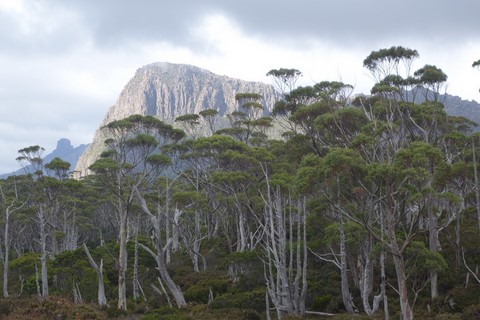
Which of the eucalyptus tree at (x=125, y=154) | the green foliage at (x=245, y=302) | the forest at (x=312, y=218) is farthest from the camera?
the eucalyptus tree at (x=125, y=154)

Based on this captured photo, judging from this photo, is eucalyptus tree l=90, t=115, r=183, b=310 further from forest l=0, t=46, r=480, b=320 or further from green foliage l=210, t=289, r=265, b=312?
green foliage l=210, t=289, r=265, b=312

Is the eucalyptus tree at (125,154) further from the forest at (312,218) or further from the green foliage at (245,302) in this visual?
the green foliage at (245,302)

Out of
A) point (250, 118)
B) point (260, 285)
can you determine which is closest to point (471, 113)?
point (250, 118)

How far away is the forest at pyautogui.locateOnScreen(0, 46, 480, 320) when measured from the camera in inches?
627

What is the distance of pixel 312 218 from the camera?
81.8 feet

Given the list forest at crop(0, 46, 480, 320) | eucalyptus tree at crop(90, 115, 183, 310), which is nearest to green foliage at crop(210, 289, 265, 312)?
forest at crop(0, 46, 480, 320)

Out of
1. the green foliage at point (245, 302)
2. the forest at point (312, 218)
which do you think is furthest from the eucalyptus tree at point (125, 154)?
the green foliage at point (245, 302)

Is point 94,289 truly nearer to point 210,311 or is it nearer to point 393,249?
point 210,311

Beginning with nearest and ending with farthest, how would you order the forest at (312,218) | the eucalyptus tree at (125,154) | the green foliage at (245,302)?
the forest at (312,218) < the green foliage at (245,302) < the eucalyptus tree at (125,154)

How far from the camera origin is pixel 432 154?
46.9 feet

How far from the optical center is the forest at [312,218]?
52.2 ft

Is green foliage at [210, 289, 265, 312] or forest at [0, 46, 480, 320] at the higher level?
forest at [0, 46, 480, 320]

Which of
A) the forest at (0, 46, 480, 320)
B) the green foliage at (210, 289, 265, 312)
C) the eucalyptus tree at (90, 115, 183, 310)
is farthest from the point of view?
the eucalyptus tree at (90, 115, 183, 310)

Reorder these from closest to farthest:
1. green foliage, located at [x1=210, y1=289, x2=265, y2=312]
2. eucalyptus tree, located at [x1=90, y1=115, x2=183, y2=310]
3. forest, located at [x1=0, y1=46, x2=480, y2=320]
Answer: forest, located at [x1=0, y1=46, x2=480, y2=320] → green foliage, located at [x1=210, y1=289, x2=265, y2=312] → eucalyptus tree, located at [x1=90, y1=115, x2=183, y2=310]
